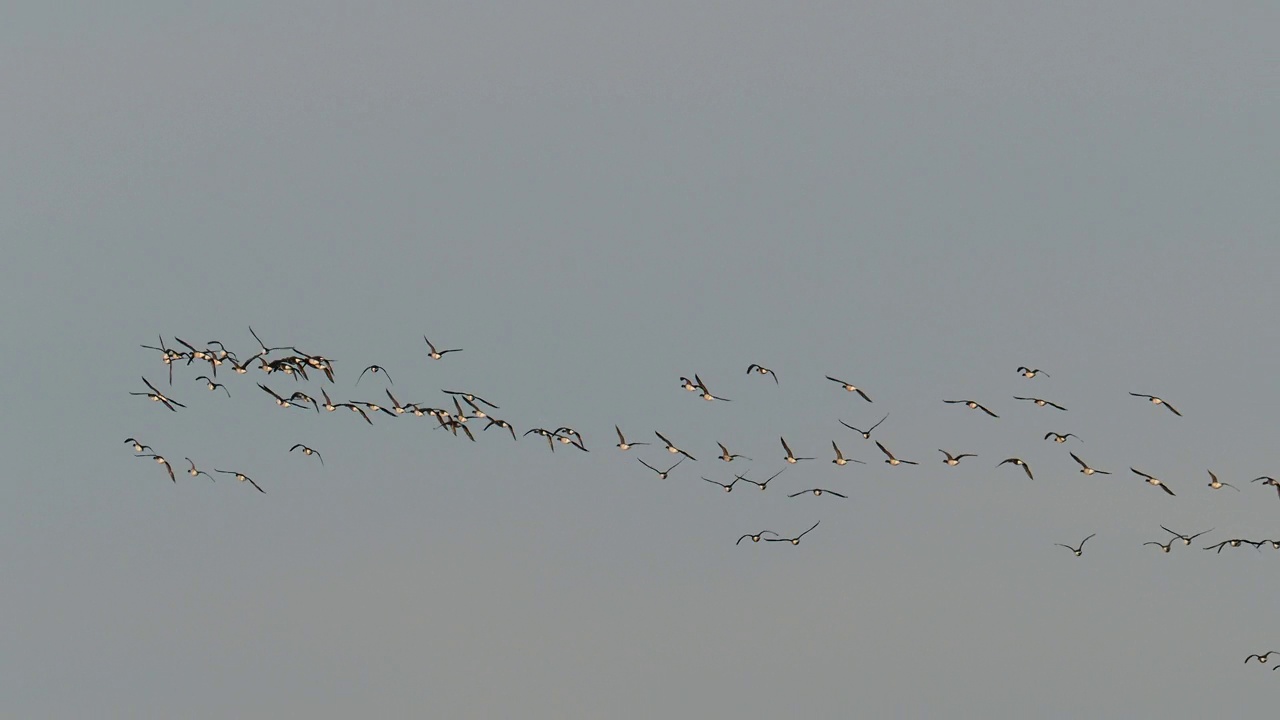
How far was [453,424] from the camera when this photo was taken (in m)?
117

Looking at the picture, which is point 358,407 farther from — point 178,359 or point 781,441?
point 781,441

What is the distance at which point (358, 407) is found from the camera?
11800 cm

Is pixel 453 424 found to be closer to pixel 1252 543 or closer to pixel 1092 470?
pixel 1092 470

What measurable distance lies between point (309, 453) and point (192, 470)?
270 inches

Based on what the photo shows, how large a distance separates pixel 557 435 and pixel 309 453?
583 inches

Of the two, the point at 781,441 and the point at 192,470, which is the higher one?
the point at 192,470

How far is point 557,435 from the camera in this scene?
11888 cm

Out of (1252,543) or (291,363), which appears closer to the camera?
(291,363)

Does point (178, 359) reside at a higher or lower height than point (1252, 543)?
higher

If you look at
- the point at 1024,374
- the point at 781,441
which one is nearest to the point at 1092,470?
the point at 1024,374

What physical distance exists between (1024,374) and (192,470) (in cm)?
4414

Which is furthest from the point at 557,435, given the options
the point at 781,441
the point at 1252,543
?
the point at 1252,543

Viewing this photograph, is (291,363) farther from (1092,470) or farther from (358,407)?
(1092,470)

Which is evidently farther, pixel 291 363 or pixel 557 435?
pixel 557 435
